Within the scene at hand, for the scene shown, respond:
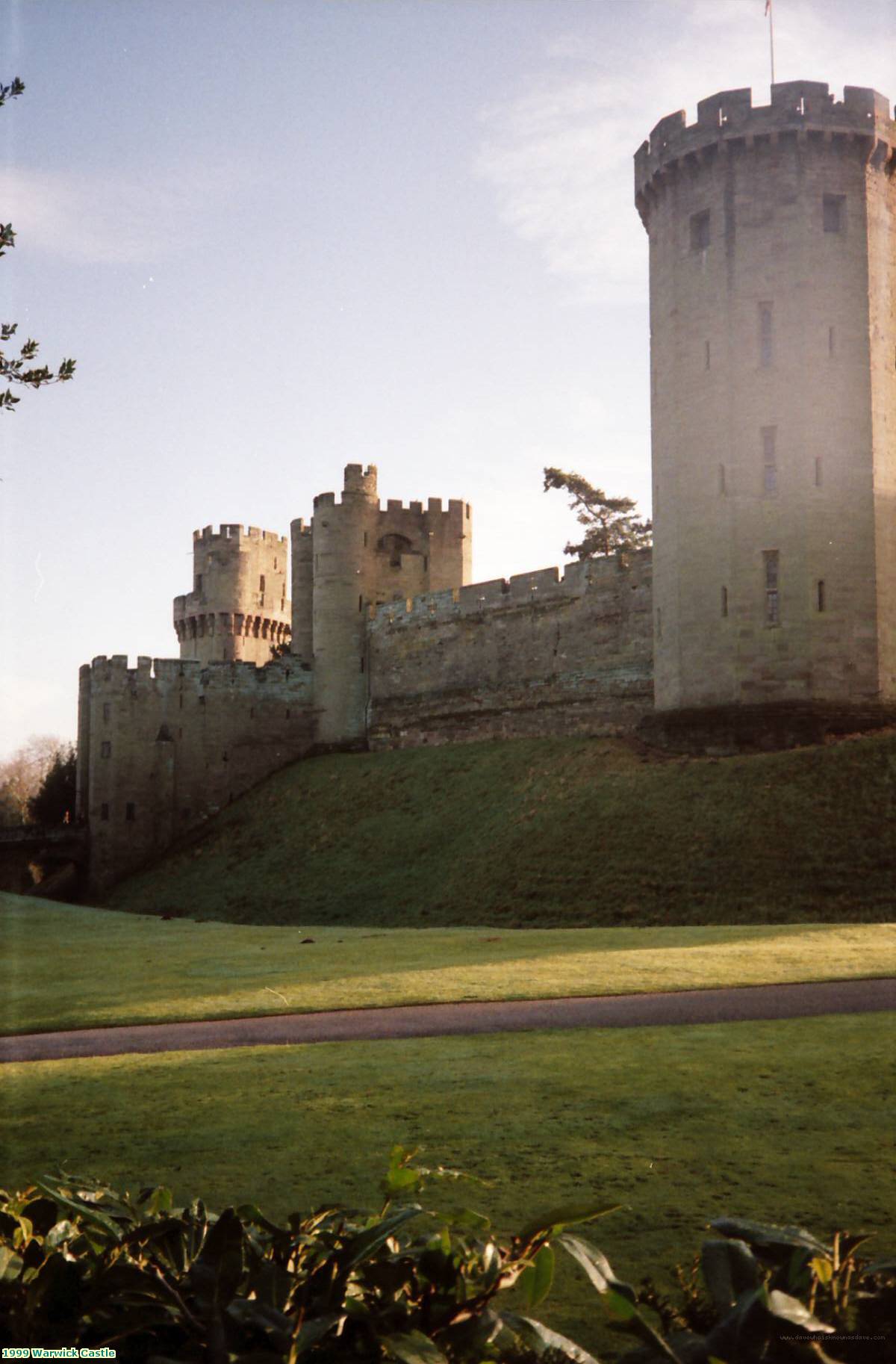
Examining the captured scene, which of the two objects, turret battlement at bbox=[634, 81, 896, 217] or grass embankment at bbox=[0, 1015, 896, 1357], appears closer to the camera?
grass embankment at bbox=[0, 1015, 896, 1357]

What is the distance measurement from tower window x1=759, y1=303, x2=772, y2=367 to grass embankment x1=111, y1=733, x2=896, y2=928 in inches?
404

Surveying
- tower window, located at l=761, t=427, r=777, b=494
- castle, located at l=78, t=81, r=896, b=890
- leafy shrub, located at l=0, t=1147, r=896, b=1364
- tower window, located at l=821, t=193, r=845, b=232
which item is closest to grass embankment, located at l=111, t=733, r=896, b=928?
castle, located at l=78, t=81, r=896, b=890

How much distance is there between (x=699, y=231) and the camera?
32.9 meters

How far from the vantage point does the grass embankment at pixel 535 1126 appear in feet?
15.6

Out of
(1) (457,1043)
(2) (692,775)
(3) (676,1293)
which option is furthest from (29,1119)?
(2) (692,775)

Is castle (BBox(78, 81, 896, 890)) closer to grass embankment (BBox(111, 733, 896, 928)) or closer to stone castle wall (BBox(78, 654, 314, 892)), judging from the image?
grass embankment (BBox(111, 733, 896, 928))

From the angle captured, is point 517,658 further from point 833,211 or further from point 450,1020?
point 450,1020

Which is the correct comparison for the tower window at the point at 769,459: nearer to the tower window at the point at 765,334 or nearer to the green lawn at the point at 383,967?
the tower window at the point at 765,334

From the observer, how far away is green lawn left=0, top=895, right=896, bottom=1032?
1211 centimetres

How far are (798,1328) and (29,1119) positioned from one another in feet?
16.6

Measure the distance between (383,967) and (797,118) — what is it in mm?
25936

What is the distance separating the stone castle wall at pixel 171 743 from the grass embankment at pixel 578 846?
5.41m

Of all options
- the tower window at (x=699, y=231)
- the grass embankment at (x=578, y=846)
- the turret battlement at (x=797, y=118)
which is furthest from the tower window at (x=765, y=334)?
the grass embankment at (x=578, y=846)

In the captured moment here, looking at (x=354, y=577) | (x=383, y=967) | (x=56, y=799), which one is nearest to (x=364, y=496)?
(x=354, y=577)
